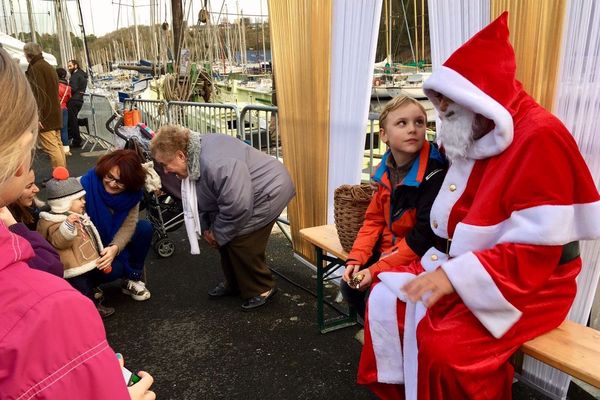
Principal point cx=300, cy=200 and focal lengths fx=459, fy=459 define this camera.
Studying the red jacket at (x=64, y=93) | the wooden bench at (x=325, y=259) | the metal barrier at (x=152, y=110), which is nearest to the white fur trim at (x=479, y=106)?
the wooden bench at (x=325, y=259)

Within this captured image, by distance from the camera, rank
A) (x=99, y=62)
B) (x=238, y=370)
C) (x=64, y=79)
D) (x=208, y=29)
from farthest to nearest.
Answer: (x=99, y=62) < (x=64, y=79) < (x=208, y=29) < (x=238, y=370)

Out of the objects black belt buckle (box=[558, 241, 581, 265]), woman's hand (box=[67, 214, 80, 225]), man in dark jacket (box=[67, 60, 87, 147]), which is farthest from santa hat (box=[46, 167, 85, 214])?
man in dark jacket (box=[67, 60, 87, 147])

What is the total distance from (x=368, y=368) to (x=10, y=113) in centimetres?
199

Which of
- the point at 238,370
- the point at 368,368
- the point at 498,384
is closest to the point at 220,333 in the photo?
the point at 238,370

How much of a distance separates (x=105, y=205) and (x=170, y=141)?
32.5 inches

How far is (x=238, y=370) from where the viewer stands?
3.08 m

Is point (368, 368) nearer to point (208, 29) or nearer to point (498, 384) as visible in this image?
point (498, 384)

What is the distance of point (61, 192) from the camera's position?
11.1 feet

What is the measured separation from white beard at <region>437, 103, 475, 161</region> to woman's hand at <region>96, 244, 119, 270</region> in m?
2.76

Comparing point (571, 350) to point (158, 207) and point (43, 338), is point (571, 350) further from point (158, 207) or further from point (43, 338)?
point (158, 207)

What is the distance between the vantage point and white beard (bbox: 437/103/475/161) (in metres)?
1.97

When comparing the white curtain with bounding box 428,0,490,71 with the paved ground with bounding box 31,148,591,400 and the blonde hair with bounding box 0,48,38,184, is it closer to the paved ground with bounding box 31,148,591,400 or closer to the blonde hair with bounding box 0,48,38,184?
the paved ground with bounding box 31,148,591,400

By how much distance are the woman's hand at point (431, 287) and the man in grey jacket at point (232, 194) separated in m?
1.92

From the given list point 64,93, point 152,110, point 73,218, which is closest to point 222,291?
point 73,218
